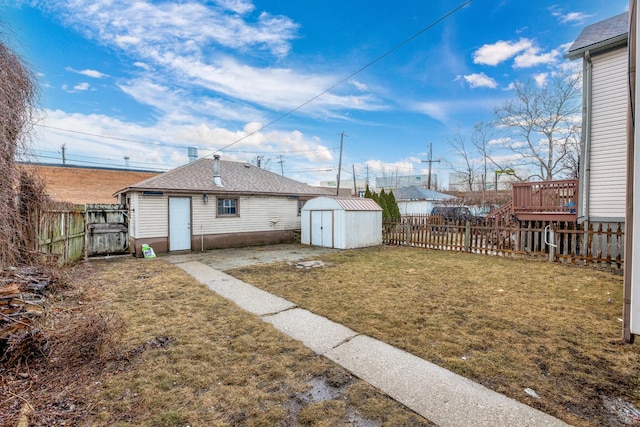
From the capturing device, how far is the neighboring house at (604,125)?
7.98 meters

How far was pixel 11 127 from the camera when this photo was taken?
434 centimetres

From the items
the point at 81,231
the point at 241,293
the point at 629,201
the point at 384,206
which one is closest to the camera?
the point at 629,201

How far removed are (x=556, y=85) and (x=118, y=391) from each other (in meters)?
22.7

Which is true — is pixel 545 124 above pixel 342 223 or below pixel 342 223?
above

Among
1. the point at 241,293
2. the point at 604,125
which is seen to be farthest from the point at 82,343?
the point at 604,125

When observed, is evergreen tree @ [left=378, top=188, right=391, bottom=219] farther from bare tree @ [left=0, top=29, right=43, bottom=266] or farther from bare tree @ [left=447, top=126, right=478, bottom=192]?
bare tree @ [left=0, top=29, right=43, bottom=266]

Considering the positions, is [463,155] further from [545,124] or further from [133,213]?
[133,213]

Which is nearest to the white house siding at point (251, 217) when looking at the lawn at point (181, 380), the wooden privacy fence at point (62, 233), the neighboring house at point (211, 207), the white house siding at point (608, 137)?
the neighboring house at point (211, 207)

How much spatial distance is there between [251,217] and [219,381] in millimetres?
11056

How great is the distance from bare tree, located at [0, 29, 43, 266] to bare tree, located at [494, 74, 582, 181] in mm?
21148

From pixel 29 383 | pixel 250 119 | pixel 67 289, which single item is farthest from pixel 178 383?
pixel 250 119

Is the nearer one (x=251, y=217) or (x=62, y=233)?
(x=62, y=233)

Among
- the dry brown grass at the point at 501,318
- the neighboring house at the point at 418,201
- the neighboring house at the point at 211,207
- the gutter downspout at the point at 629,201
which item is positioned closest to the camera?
the dry brown grass at the point at 501,318

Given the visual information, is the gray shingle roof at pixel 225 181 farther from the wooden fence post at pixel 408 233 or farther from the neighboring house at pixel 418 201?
the neighboring house at pixel 418 201
